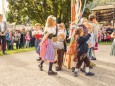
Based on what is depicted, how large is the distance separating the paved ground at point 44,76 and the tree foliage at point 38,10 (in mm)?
21940

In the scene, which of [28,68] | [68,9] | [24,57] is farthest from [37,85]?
[68,9]

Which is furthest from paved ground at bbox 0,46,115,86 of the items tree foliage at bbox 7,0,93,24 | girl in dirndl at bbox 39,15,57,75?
tree foliage at bbox 7,0,93,24

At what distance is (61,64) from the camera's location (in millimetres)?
10070

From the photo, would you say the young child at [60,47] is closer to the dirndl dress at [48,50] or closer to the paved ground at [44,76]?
the paved ground at [44,76]

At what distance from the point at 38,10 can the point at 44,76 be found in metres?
26.0

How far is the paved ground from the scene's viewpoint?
8.10 m

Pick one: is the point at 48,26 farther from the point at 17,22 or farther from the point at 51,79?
the point at 17,22

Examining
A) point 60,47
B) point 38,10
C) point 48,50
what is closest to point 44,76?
point 48,50

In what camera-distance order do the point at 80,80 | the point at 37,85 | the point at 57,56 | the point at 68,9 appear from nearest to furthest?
the point at 37,85 < the point at 80,80 < the point at 57,56 < the point at 68,9

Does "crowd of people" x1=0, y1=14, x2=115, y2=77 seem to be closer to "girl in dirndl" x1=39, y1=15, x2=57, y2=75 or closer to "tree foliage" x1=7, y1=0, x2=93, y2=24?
"girl in dirndl" x1=39, y1=15, x2=57, y2=75

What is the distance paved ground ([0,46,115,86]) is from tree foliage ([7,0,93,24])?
21.9 metres

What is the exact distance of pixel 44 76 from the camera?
8984mm

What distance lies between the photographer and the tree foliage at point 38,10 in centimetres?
3303

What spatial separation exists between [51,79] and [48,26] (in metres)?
1.73
